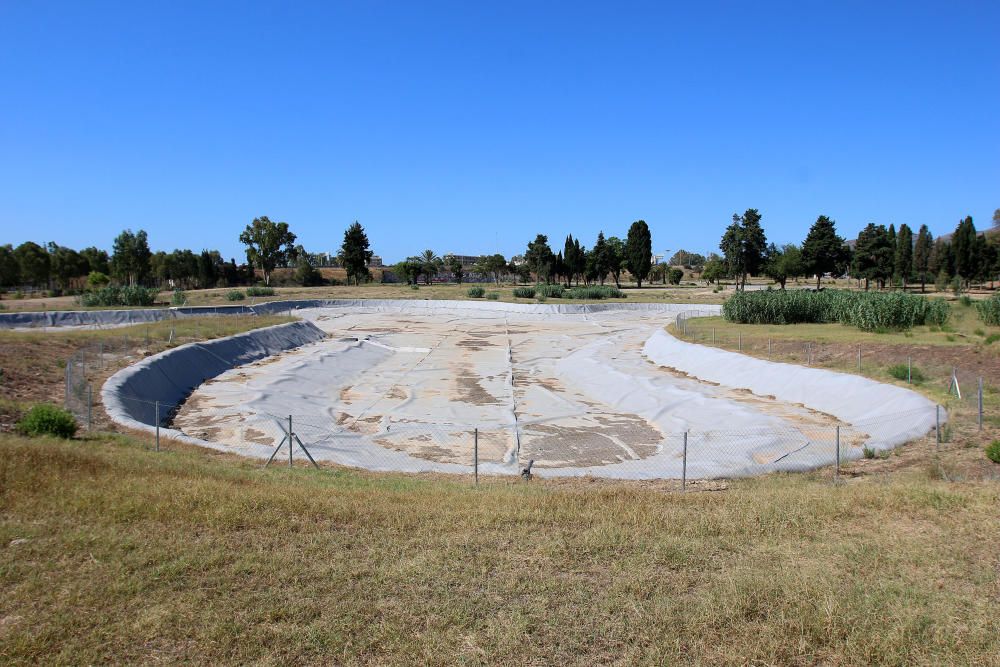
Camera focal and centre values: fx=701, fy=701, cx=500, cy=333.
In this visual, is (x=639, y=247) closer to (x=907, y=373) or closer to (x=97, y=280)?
(x=97, y=280)

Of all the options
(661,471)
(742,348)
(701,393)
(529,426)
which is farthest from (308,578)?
(742,348)

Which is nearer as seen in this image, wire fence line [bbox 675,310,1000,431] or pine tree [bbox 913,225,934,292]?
wire fence line [bbox 675,310,1000,431]

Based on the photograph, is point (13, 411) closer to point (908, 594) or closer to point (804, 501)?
point (804, 501)

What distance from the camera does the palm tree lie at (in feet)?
447

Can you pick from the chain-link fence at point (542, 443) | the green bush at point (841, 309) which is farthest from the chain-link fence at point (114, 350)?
the green bush at point (841, 309)

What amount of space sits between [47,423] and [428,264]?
421 ft

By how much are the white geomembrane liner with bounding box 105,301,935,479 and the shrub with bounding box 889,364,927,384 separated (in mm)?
1933

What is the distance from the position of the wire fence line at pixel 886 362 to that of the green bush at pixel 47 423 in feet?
62.5

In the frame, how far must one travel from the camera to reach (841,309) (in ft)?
130

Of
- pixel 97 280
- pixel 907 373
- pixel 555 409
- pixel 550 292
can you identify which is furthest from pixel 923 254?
pixel 97 280

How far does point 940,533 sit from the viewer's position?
832 centimetres

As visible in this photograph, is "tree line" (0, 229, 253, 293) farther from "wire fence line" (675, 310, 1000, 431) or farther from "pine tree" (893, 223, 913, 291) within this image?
"pine tree" (893, 223, 913, 291)

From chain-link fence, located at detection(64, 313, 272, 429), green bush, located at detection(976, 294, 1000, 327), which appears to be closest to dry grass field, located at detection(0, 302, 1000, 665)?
chain-link fence, located at detection(64, 313, 272, 429)

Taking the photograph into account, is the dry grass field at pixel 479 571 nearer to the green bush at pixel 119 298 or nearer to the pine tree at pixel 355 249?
the green bush at pixel 119 298
